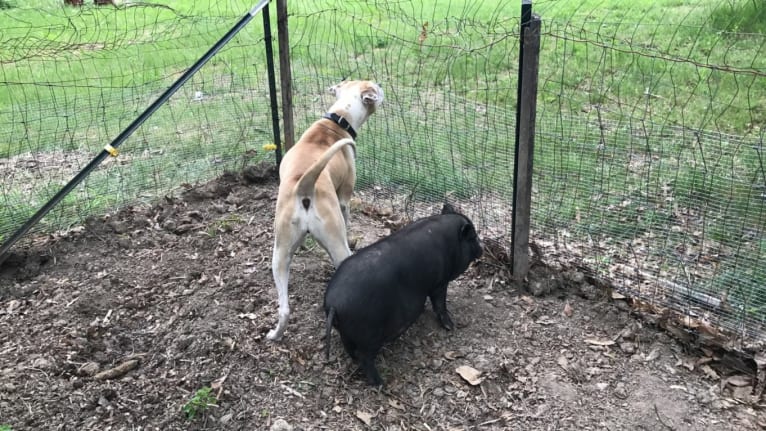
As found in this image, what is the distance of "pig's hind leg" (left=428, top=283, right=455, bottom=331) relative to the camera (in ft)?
12.8

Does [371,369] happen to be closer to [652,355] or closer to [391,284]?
[391,284]

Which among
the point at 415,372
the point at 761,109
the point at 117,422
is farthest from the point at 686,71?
the point at 117,422

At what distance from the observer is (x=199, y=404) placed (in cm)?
324

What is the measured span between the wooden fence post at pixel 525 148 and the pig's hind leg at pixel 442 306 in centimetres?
71

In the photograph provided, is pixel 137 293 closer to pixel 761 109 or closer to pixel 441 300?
pixel 441 300

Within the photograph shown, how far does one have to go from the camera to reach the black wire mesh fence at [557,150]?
4.20 m

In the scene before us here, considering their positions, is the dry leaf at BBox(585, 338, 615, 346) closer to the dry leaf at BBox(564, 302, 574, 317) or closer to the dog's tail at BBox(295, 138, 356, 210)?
the dry leaf at BBox(564, 302, 574, 317)

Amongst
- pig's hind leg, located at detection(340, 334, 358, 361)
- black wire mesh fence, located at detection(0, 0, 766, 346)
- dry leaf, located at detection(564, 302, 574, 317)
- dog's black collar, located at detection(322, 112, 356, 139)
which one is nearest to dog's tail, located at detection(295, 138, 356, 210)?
pig's hind leg, located at detection(340, 334, 358, 361)

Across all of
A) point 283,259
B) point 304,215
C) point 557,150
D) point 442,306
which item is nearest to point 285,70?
point 304,215

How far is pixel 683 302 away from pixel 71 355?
4.01 metres

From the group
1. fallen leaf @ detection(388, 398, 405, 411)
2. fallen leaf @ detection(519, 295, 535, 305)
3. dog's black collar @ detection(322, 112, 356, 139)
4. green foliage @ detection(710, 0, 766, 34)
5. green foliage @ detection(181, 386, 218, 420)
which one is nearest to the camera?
green foliage @ detection(181, 386, 218, 420)

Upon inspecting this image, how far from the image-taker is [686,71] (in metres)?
→ 7.29

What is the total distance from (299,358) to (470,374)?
108 centimetres

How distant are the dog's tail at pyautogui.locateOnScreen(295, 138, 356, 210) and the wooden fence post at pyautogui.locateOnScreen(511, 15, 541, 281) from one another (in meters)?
1.26
